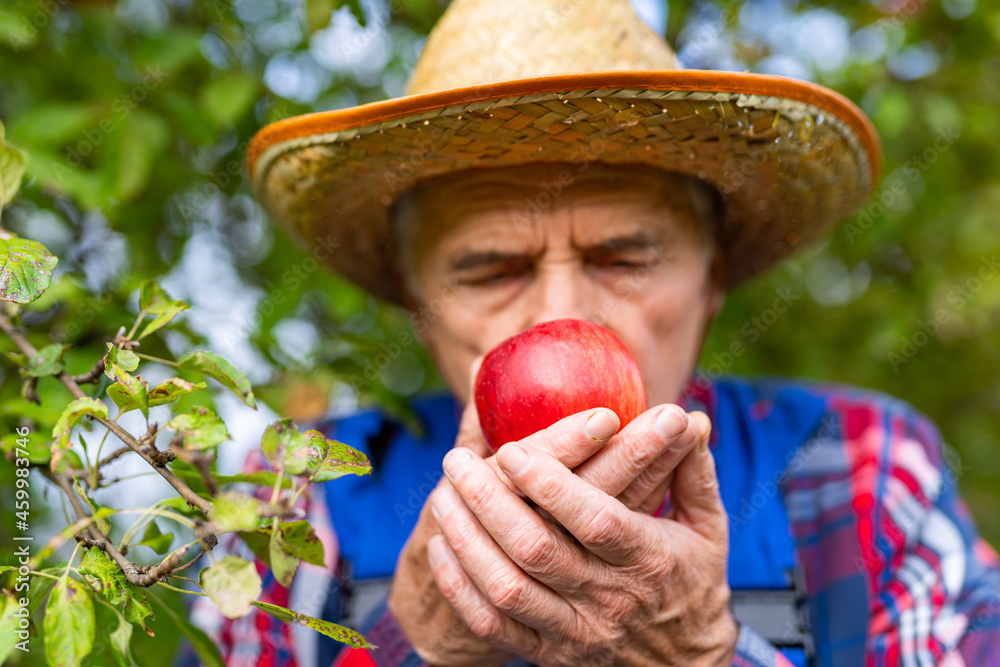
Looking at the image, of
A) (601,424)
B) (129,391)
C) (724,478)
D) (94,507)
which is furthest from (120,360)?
(724,478)

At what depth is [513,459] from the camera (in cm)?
99

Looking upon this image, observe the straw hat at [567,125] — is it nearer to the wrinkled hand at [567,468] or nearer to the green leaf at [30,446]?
the wrinkled hand at [567,468]

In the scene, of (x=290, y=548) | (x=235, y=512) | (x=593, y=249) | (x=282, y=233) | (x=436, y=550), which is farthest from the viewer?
(x=282, y=233)

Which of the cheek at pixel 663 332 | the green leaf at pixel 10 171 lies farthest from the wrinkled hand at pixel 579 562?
the green leaf at pixel 10 171

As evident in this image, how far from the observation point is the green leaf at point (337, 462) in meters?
0.77

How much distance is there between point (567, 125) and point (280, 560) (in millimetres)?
832

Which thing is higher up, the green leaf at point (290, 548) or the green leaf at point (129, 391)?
the green leaf at point (129, 391)

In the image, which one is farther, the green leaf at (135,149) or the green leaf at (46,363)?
the green leaf at (135,149)

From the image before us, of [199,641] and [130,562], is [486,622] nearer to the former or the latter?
[199,641]

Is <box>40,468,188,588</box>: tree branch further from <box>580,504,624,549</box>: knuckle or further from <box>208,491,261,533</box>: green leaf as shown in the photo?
<box>580,504,624,549</box>: knuckle

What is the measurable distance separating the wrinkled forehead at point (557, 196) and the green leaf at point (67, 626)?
96 cm

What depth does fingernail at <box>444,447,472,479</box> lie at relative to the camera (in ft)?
3.42

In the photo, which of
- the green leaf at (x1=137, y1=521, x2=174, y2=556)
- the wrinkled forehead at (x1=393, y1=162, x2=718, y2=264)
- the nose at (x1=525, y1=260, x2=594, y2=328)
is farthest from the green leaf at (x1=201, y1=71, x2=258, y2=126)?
the green leaf at (x1=137, y1=521, x2=174, y2=556)

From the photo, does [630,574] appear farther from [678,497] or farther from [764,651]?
[764,651]
